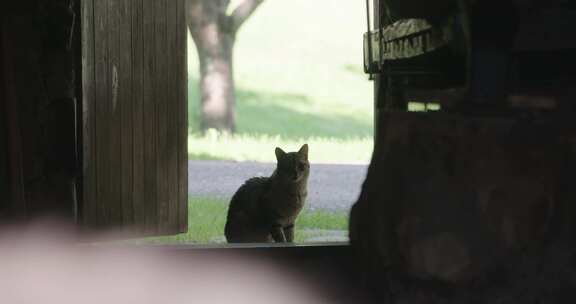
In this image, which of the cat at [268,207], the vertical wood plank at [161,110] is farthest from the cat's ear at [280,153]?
the vertical wood plank at [161,110]

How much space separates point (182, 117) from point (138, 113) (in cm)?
50

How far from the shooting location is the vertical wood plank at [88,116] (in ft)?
17.0

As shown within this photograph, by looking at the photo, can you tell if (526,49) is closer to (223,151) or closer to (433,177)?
(433,177)

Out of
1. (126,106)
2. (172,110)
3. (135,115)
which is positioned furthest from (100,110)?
(172,110)

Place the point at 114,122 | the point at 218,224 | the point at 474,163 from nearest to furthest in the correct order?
the point at 474,163 → the point at 114,122 → the point at 218,224

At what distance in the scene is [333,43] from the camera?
20.3 metres

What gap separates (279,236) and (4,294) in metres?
2.78

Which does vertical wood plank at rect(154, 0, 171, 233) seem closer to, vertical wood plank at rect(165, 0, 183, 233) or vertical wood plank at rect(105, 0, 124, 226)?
vertical wood plank at rect(165, 0, 183, 233)

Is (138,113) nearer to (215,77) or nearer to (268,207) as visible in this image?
(268,207)

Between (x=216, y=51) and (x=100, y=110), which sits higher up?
(x=216, y=51)

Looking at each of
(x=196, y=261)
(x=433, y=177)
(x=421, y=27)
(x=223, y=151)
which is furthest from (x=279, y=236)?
(x=223, y=151)

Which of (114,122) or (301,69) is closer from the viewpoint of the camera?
(114,122)

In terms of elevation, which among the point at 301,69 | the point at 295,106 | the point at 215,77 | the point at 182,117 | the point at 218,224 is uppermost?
the point at 301,69

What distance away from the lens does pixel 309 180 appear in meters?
11.3
